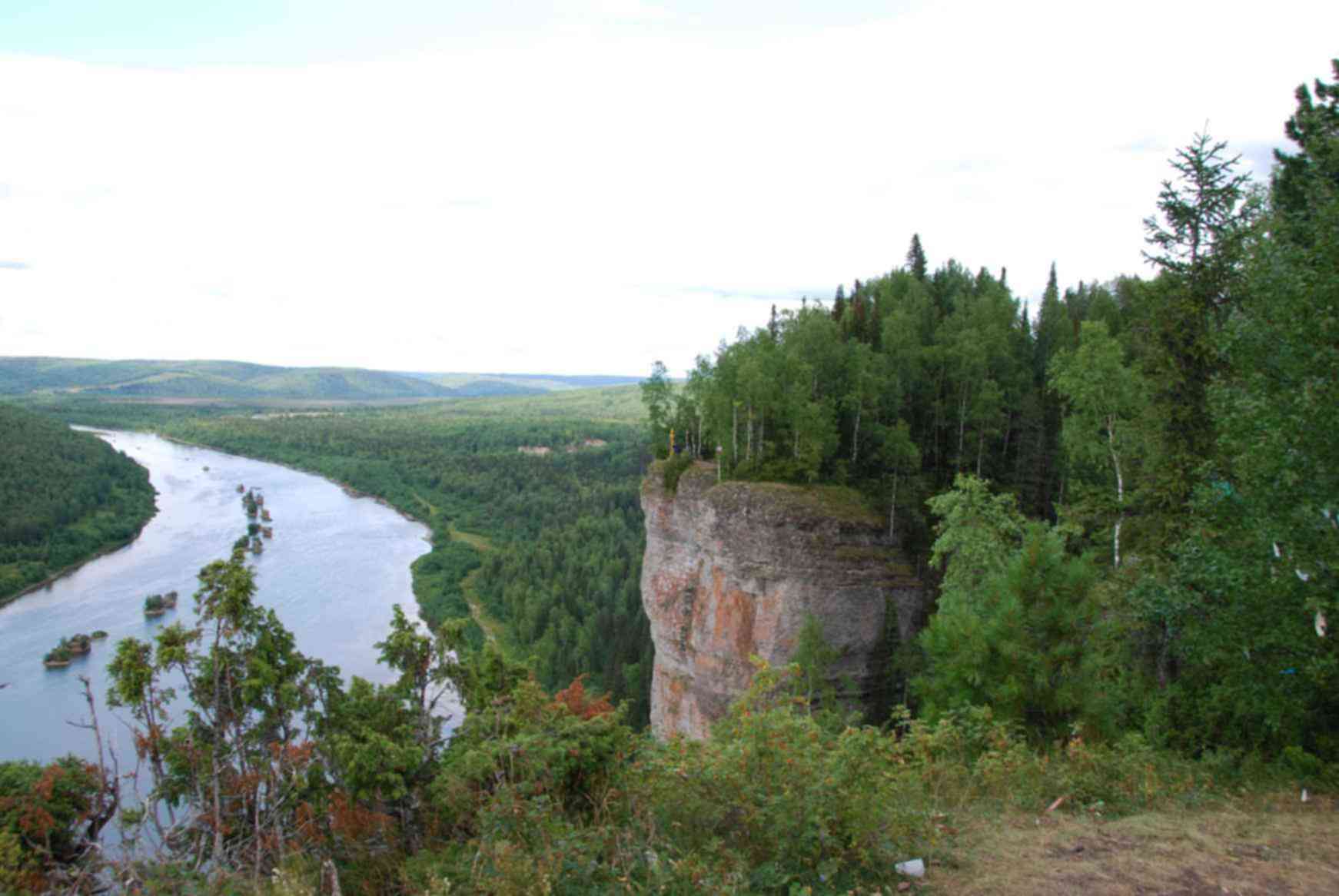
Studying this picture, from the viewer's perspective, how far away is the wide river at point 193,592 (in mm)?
38594

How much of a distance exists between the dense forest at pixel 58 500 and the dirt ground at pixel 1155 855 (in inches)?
2764

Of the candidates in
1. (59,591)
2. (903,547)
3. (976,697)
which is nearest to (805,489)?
(903,547)

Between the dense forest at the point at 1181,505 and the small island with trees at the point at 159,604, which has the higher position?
the dense forest at the point at 1181,505

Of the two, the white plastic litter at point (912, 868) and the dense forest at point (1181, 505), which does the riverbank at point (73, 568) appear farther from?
the white plastic litter at point (912, 868)

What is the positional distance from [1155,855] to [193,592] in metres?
26.1

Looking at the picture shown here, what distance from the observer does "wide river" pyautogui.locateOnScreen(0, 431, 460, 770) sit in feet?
127

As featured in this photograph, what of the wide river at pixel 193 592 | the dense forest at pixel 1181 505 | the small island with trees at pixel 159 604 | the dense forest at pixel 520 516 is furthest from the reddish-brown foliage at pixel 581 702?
the small island with trees at pixel 159 604

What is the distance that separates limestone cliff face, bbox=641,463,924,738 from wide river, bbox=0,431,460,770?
9.92 meters

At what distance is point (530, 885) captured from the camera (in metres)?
5.55

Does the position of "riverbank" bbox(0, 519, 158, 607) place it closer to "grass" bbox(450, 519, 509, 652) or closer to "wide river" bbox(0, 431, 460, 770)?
"wide river" bbox(0, 431, 460, 770)

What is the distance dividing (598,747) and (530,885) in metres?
A: 2.23

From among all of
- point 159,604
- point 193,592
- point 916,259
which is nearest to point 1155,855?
point 193,592

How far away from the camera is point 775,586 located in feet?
78.9

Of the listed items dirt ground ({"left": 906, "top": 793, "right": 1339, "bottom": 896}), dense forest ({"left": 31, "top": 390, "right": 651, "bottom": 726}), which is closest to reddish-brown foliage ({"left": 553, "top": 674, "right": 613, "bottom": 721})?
dense forest ({"left": 31, "top": 390, "right": 651, "bottom": 726})
